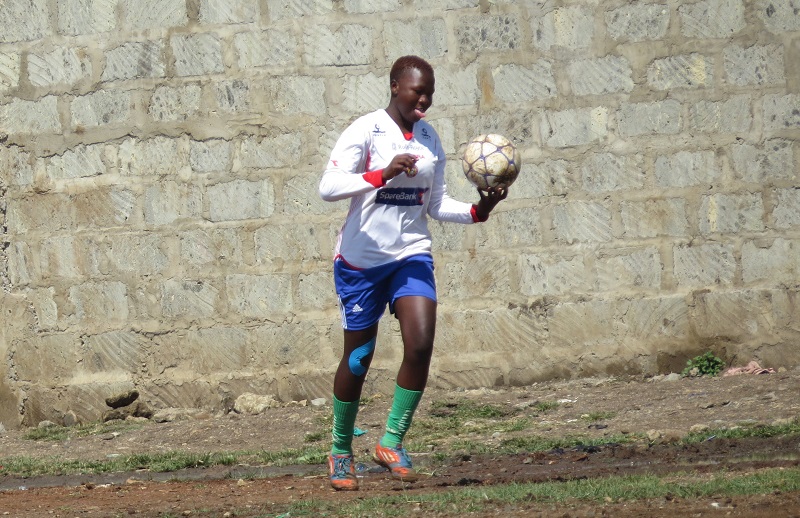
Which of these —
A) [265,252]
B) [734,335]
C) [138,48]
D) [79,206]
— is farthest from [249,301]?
[734,335]

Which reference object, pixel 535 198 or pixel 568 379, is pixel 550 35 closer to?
pixel 535 198

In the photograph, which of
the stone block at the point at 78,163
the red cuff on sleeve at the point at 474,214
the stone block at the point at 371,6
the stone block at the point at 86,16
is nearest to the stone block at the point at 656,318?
the stone block at the point at 371,6

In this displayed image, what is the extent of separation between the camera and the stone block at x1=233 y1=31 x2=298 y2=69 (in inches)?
324

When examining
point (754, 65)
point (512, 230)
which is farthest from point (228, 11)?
point (754, 65)

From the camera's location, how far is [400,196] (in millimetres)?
5445

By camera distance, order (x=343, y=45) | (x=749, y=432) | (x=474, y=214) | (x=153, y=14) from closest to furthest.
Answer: (x=474, y=214), (x=749, y=432), (x=343, y=45), (x=153, y=14)

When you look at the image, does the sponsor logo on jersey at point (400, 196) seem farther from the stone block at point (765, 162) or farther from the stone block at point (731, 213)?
the stone block at point (765, 162)

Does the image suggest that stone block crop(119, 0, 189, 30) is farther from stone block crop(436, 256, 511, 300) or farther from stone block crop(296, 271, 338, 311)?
stone block crop(436, 256, 511, 300)

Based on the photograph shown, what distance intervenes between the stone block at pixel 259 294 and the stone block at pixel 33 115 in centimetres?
166

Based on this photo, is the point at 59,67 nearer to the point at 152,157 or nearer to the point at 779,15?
the point at 152,157

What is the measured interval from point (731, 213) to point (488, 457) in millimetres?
2893

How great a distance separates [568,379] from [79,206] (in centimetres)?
364

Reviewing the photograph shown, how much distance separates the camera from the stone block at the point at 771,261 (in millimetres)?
8172

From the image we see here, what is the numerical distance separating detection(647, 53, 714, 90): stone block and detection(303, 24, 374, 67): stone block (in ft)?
6.36
